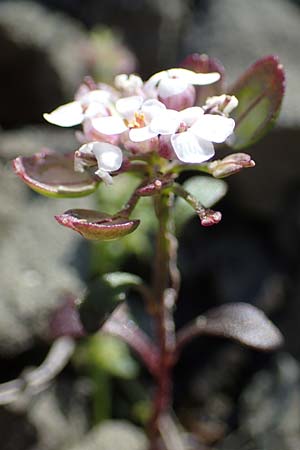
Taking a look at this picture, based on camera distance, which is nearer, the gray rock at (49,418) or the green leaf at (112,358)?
the gray rock at (49,418)

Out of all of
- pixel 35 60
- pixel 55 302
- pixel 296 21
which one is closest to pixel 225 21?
pixel 296 21

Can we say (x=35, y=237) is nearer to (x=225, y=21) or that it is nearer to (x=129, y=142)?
(x=129, y=142)

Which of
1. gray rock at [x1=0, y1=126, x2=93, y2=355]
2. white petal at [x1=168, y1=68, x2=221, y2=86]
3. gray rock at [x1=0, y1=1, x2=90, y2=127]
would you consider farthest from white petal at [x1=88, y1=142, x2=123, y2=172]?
gray rock at [x1=0, y1=1, x2=90, y2=127]

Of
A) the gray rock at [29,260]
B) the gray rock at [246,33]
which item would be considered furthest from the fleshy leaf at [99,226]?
the gray rock at [246,33]

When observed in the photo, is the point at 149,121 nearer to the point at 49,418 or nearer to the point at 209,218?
the point at 209,218

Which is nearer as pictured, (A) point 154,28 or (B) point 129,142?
(B) point 129,142

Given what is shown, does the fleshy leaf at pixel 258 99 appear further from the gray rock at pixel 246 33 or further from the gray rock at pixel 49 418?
the gray rock at pixel 246 33

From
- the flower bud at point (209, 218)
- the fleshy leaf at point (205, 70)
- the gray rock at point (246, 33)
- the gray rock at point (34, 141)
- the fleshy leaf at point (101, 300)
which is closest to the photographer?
the flower bud at point (209, 218)
